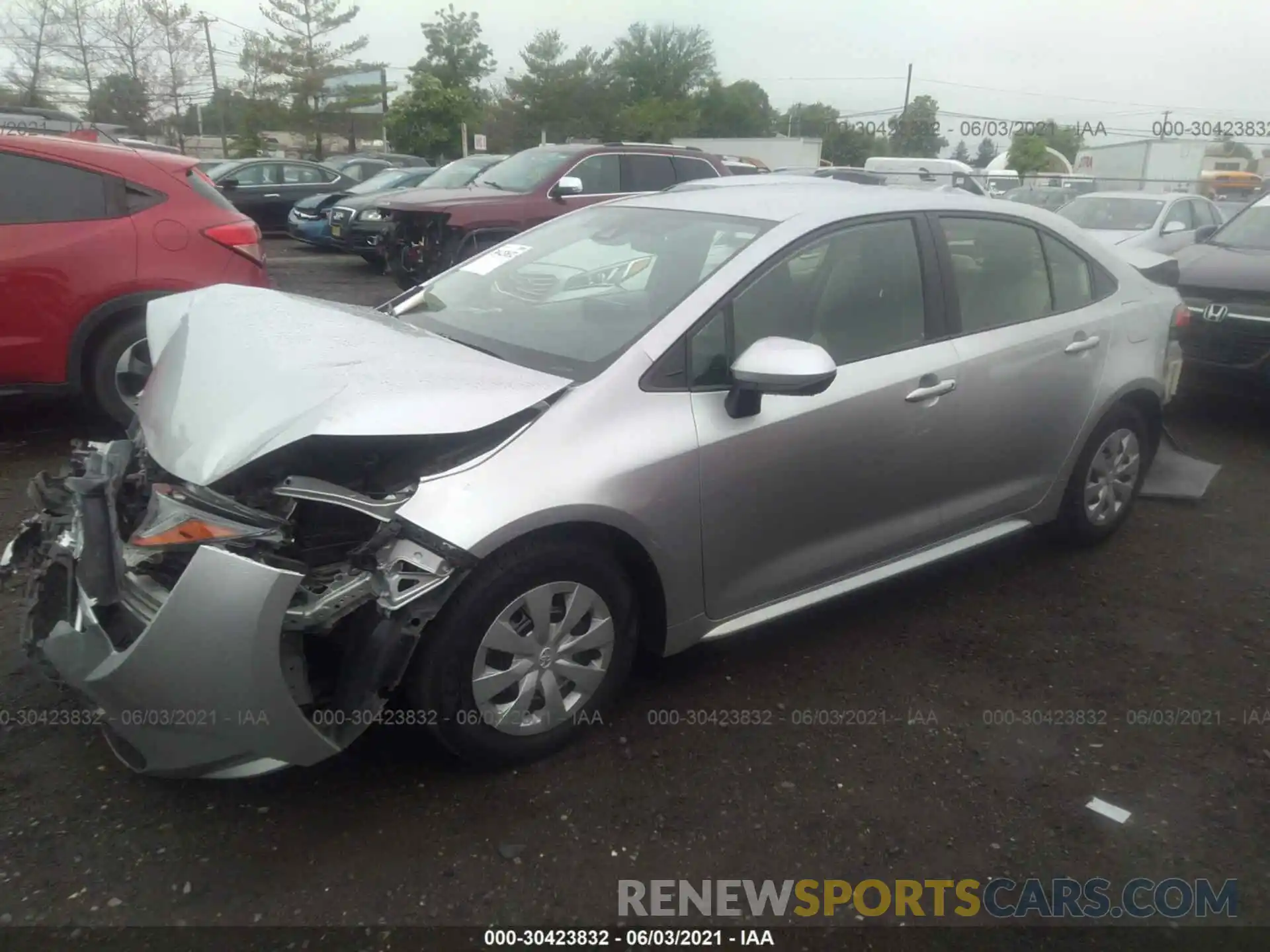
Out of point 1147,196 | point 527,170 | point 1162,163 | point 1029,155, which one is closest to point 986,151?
point 1029,155

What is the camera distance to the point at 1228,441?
21.6ft

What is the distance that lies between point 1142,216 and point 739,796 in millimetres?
12089

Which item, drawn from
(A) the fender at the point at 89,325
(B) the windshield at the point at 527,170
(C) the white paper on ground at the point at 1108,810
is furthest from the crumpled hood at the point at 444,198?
(C) the white paper on ground at the point at 1108,810

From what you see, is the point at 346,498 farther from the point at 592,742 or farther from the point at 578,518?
the point at 592,742

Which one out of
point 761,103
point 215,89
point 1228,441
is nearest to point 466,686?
point 1228,441

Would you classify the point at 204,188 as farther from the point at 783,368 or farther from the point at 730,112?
the point at 730,112

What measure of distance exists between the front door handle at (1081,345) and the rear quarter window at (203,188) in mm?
4720

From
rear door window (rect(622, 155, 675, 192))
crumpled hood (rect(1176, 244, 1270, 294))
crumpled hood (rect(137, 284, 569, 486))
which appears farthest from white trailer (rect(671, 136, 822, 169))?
crumpled hood (rect(137, 284, 569, 486))

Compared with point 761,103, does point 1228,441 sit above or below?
below

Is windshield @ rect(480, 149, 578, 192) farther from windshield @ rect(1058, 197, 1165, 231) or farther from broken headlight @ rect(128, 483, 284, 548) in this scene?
broken headlight @ rect(128, 483, 284, 548)

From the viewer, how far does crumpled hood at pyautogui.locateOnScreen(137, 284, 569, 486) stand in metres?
2.47

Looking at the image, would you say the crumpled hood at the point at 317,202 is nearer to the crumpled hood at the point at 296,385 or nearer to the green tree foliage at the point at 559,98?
the crumpled hood at the point at 296,385

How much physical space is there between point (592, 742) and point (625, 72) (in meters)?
70.7

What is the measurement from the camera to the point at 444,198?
9852 millimetres
